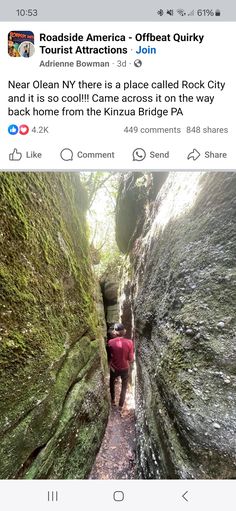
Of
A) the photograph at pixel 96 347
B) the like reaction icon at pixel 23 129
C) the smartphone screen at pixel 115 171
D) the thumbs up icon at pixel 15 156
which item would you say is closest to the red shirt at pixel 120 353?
the photograph at pixel 96 347

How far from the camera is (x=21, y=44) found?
2.58 m

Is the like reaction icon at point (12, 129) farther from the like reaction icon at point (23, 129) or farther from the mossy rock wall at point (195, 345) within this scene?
the mossy rock wall at point (195, 345)

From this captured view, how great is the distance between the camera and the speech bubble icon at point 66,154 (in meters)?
2.73

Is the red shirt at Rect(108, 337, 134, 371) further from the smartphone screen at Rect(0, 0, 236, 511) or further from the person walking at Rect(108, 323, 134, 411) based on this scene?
the smartphone screen at Rect(0, 0, 236, 511)

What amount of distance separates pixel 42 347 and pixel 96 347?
7.87 ft

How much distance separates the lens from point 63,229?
4.45 m

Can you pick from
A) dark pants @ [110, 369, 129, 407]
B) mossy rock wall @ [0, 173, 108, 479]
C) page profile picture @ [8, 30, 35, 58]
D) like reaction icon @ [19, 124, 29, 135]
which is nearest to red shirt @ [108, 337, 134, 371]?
dark pants @ [110, 369, 129, 407]

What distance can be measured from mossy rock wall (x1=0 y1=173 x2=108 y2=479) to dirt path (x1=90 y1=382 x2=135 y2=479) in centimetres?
31

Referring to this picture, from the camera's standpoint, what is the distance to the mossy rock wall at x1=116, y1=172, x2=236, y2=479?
2420 mm

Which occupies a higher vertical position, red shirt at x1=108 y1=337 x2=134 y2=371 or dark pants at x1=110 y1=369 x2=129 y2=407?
red shirt at x1=108 y1=337 x2=134 y2=371

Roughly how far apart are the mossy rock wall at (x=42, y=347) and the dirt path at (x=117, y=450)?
1.01ft
